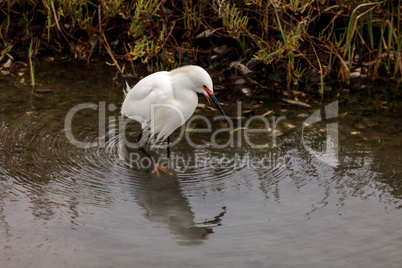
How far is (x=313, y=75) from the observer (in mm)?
5629

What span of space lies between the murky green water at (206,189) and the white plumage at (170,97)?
0.28 m

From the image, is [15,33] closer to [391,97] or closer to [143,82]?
[143,82]

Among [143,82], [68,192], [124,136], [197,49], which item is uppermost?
[197,49]

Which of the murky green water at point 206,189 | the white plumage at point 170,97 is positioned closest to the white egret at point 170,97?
the white plumage at point 170,97

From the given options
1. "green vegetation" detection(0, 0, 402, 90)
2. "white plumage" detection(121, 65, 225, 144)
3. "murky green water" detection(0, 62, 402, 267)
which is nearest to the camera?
"murky green water" detection(0, 62, 402, 267)

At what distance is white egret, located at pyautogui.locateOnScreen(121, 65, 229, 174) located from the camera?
372 cm

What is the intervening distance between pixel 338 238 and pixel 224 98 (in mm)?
2524

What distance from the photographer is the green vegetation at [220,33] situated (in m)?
5.16

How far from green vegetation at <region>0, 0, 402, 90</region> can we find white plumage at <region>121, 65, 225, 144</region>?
902 millimetres

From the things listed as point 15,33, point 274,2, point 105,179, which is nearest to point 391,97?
point 274,2

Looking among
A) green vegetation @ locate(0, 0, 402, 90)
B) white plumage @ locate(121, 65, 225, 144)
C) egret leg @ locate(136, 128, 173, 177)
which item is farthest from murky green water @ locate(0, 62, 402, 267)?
green vegetation @ locate(0, 0, 402, 90)

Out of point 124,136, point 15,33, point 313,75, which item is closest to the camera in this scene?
point 124,136

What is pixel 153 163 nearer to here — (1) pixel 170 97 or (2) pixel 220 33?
(1) pixel 170 97

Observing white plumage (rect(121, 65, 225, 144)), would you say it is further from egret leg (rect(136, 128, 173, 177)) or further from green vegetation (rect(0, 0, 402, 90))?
green vegetation (rect(0, 0, 402, 90))
